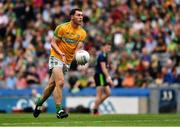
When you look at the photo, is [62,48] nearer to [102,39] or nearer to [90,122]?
[90,122]

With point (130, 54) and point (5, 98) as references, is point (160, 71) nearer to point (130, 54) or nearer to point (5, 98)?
point (130, 54)

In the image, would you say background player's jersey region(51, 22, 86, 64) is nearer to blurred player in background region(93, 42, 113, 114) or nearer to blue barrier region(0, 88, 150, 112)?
blurred player in background region(93, 42, 113, 114)

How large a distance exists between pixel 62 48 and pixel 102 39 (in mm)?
14874

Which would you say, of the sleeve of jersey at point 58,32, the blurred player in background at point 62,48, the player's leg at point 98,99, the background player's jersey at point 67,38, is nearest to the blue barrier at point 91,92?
the player's leg at point 98,99

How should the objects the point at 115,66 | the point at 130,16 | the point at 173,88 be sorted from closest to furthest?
the point at 173,88 < the point at 115,66 < the point at 130,16

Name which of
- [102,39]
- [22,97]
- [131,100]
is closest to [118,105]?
[131,100]

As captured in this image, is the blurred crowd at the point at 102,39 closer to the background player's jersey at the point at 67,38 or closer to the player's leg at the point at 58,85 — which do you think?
the background player's jersey at the point at 67,38

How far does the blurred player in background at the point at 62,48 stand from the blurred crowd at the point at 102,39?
1145cm

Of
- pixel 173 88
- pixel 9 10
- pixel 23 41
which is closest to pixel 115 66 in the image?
pixel 173 88

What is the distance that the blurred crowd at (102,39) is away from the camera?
3050 cm

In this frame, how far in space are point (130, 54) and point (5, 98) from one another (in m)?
5.38

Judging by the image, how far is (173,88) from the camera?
28797 mm

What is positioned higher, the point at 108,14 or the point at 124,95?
the point at 108,14

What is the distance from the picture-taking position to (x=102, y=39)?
33000 mm
